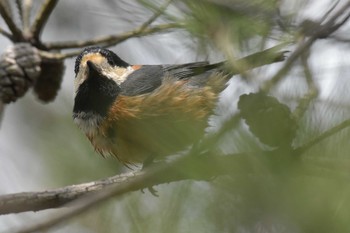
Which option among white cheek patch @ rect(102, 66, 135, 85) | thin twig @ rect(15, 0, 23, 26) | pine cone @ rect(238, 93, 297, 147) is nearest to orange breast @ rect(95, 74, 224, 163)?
white cheek patch @ rect(102, 66, 135, 85)

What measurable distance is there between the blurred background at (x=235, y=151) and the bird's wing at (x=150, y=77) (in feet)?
1.49

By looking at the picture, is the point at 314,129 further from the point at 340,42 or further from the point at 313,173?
the point at 340,42

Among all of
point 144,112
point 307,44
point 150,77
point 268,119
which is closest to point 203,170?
point 268,119

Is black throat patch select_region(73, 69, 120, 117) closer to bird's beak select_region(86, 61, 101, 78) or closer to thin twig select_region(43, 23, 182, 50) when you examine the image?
bird's beak select_region(86, 61, 101, 78)

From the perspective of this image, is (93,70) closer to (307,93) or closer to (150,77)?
(150,77)

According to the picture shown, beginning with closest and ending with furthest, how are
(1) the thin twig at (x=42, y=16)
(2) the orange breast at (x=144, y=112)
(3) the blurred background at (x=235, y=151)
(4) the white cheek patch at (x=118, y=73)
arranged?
(3) the blurred background at (x=235, y=151) → (2) the orange breast at (x=144, y=112) → (1) the thin twig at (x=42, y=16) → (4) the white cheek patch at (x=118, y=73)

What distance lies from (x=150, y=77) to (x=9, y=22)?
0.63 m

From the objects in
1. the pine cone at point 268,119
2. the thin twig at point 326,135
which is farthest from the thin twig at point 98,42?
the thin twig at point 326,135

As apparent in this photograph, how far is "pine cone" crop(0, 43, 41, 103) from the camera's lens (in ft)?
8.98

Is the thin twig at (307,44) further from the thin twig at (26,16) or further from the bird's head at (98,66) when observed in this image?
the thin twig at (26,16)

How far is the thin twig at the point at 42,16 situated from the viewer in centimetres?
265

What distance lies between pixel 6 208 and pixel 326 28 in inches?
53.9

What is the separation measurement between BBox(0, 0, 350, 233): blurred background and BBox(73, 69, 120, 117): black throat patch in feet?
1.38

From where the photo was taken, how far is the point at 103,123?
2.61m
